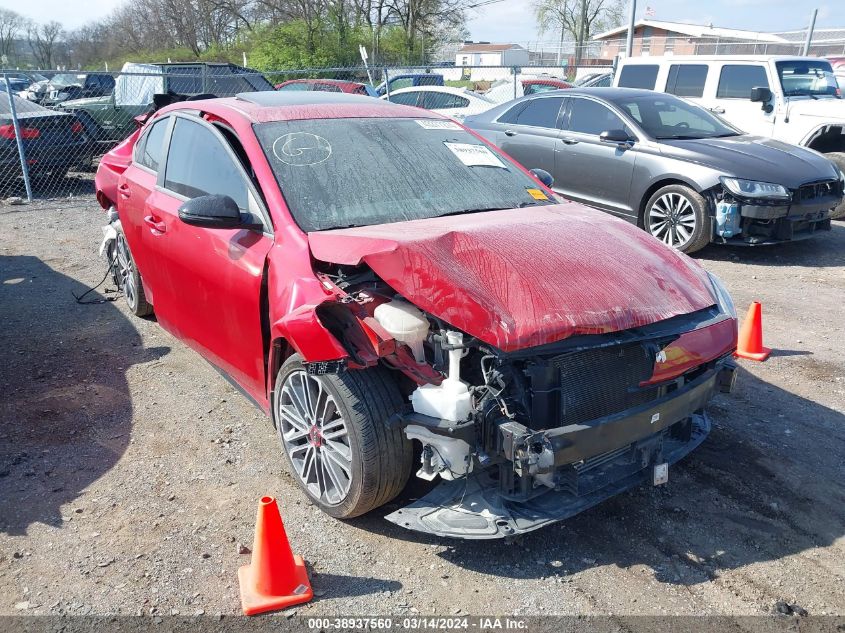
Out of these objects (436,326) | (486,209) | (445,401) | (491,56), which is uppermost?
(491,56)

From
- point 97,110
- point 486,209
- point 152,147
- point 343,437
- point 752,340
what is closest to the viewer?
point 343,437

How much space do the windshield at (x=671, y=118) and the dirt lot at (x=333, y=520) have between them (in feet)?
12.1

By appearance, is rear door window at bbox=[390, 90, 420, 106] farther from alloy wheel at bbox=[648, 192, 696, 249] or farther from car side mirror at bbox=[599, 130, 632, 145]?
alloy wheel at bbox=[648, 192, 696, 249]

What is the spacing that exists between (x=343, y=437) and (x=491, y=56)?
7014 centimetres

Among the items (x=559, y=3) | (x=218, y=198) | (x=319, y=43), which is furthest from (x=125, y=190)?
(x=559, y=3)

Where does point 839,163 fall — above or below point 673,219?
above

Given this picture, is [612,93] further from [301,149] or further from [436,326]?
[436,326]

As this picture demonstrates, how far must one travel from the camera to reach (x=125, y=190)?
4.90 m

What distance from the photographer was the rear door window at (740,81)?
33.7ft

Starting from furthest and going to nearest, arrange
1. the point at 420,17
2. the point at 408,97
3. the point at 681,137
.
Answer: the point at 420,17 → the point at 408,97 → the point at 681,137

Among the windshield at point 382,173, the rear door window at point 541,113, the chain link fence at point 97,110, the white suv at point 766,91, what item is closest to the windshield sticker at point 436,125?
the windshield at point 382,173

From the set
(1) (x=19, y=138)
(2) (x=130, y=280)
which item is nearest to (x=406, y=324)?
(2) (x=130, y=280)

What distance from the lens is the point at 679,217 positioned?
301 inches

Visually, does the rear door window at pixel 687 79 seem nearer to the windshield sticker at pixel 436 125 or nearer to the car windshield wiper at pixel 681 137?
the car windshield wiper at pixel 681 137
